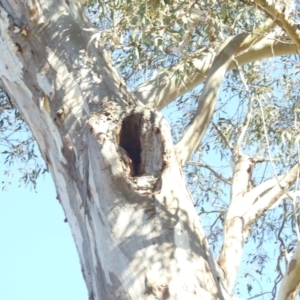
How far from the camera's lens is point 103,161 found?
236cm

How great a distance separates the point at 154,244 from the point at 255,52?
2358mm

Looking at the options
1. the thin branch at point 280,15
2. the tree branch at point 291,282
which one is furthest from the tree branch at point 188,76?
the tree branch at point 291,282

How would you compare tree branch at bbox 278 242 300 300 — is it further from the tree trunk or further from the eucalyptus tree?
the tree trunk

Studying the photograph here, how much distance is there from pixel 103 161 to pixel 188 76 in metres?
1.77

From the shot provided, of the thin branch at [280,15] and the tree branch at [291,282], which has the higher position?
the thin branch at [280,15]

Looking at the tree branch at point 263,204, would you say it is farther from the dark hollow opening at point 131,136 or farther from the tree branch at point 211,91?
the dark hollow opening at point 131,136

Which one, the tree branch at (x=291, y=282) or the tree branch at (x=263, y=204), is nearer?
the tree branch at (x=291, y=282)

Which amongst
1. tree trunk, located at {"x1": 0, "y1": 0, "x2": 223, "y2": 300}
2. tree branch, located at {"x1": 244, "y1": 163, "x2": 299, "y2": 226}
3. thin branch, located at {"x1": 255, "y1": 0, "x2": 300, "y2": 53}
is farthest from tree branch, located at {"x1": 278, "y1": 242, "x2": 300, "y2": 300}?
thin branch, located at {"x1": 255, "y1": 0, "x2": 300, "y2": 53}

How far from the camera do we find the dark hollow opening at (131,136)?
2.50 m

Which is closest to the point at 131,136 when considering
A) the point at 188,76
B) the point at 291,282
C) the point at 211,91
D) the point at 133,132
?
the point at 133,132

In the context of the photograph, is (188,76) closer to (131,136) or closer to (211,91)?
(211,91)

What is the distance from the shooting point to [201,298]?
206 centimetres

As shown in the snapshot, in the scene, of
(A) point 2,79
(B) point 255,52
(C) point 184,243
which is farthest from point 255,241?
(C) point 184,243

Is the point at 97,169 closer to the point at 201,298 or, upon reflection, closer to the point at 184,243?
the point at 184,243
